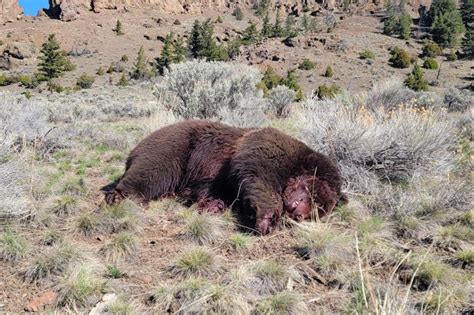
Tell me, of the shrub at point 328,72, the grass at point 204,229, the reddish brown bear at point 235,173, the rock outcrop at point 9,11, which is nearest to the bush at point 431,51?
the shrub at point 328,72

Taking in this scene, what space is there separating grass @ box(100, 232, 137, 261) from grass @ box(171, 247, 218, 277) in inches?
20.8

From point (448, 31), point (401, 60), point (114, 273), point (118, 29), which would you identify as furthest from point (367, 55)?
point (114, 273)

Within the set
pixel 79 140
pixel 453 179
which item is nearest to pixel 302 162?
pixel 453 179

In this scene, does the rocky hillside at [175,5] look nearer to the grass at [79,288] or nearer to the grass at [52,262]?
the grass at [52,262]

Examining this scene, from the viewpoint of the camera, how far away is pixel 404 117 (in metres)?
6.82

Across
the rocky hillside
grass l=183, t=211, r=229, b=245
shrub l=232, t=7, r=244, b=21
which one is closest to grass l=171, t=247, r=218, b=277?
grass l=183, t=211, r=229, b=245

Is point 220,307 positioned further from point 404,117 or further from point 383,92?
point 383,92

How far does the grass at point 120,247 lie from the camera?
373 cm

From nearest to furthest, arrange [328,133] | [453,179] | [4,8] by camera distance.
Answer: [453,179] → [328,133] → [4,8]

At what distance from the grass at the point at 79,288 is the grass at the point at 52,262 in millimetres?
191

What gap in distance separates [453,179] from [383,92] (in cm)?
758

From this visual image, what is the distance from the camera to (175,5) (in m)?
102

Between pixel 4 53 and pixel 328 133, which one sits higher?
pixel 328 133

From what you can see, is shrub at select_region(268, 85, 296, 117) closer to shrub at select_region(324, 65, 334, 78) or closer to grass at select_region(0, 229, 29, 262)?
grass at select_region(0, 229, 29, 262)
